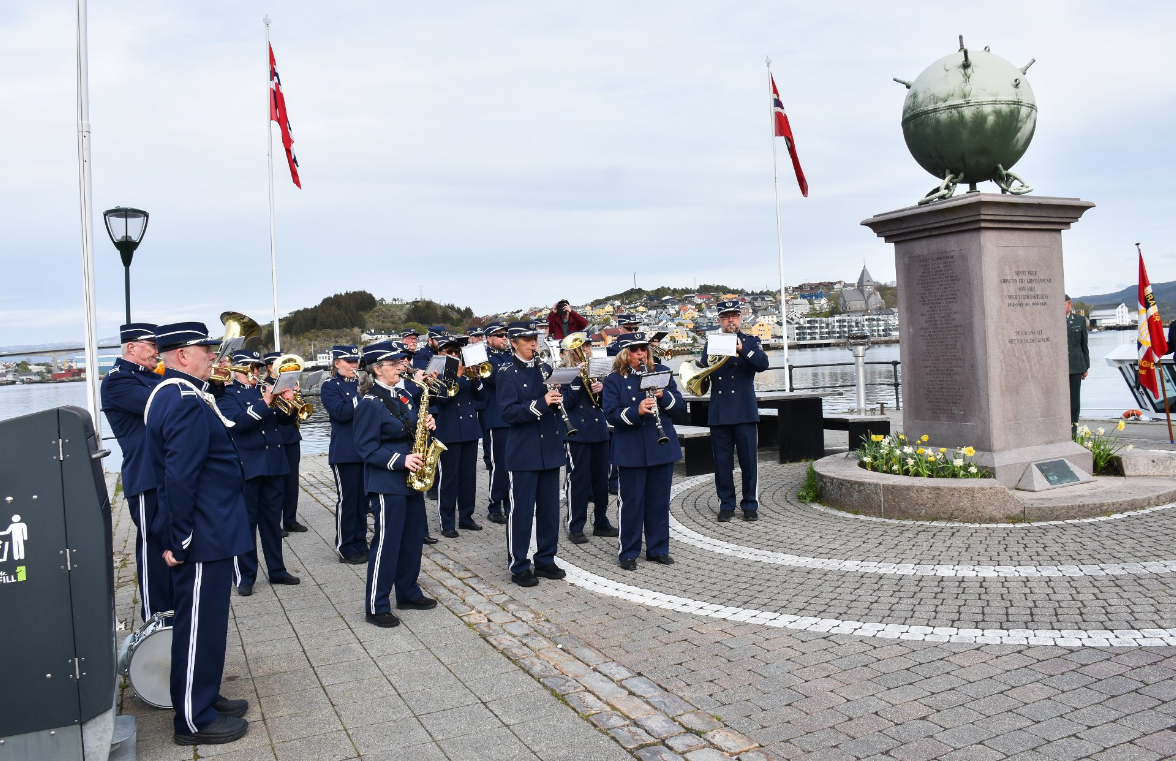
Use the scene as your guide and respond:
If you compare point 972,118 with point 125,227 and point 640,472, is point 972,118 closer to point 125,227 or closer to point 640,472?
point 640,472

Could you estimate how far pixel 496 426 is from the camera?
10.2 m

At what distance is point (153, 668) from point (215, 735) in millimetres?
685

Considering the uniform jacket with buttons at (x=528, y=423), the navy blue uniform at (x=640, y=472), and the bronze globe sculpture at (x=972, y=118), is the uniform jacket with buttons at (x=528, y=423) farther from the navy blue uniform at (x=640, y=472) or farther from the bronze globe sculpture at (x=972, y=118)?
the bronze globe sculpture at (x=972, y=118)

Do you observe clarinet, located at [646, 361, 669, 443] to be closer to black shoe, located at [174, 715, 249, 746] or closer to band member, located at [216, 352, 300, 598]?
band member, located at [216, 352, 300, 598]

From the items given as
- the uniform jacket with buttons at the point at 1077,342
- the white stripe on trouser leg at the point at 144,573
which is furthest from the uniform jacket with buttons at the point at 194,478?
the uniform jacket with buttons at the point at 1077,342

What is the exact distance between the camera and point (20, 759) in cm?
378

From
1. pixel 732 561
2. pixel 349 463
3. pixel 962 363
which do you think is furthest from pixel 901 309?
pixel 349 463

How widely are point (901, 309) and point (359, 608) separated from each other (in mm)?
6472

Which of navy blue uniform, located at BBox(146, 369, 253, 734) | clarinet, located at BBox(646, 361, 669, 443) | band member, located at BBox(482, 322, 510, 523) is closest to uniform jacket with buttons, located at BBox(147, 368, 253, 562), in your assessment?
navy blue uniform, located at BBox(146, 369, 253, 734)

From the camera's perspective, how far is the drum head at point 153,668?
185 inches

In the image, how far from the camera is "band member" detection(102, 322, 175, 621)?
18.6 ft

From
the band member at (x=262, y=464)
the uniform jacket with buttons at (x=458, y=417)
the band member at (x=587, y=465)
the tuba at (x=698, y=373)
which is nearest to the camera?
the band member at (x=262, y=464)

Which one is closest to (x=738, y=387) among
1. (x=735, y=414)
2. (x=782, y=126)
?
(x=735, y=414)

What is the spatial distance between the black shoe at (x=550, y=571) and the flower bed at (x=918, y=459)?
3.84 m
